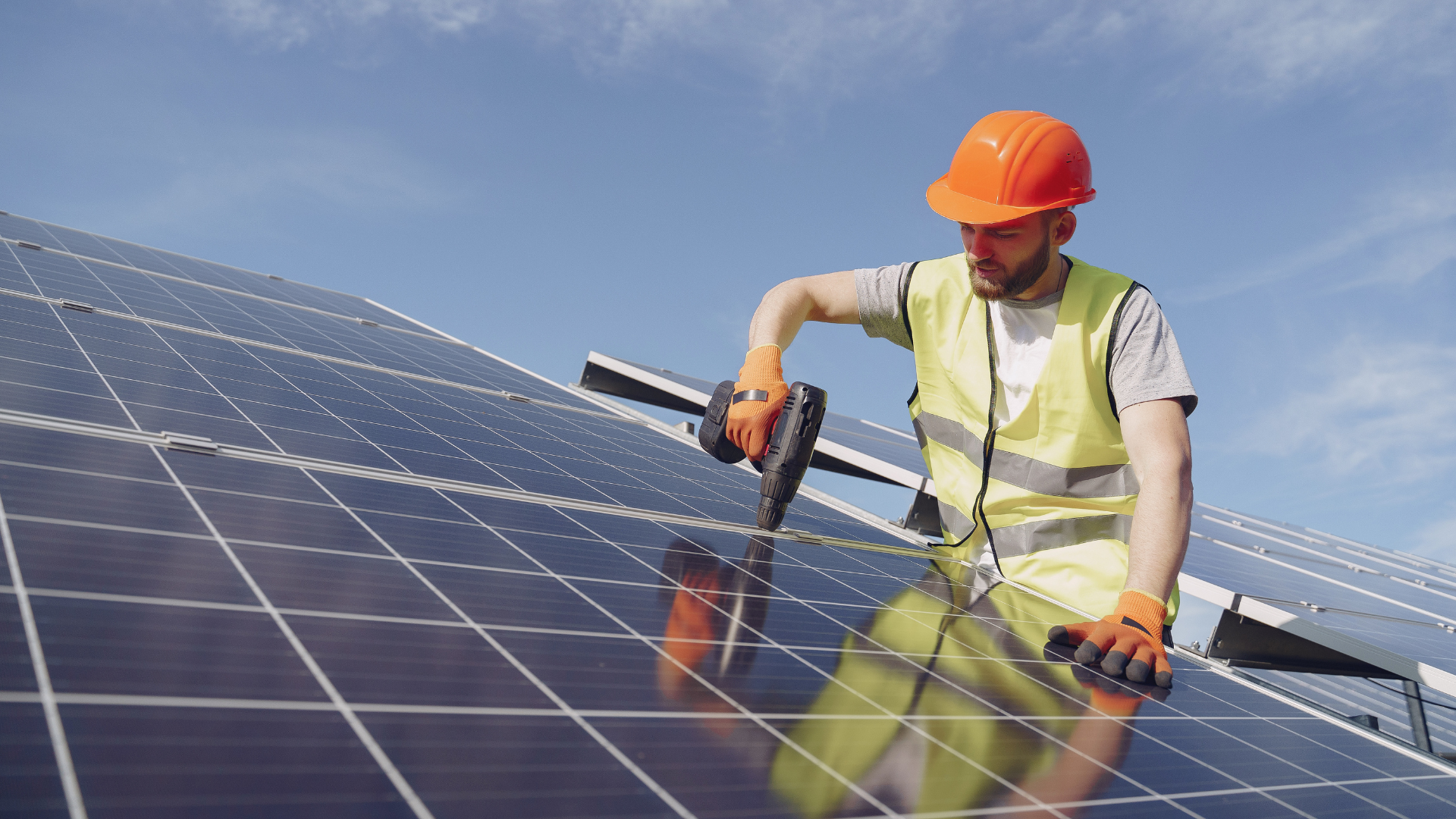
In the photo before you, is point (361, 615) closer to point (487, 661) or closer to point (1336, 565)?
point (487, 661)

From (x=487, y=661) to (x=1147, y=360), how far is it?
3.44 meters

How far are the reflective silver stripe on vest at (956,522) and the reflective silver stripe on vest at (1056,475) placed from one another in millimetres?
352

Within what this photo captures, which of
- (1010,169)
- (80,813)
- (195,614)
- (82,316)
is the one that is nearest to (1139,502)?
(1010,169)

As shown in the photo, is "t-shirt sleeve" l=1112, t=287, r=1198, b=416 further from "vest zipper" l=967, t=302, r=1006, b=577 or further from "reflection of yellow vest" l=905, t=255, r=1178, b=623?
"vest zipper" l=967, t=302, r=1006, b=577

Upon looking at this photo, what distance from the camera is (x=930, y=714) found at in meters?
2.25

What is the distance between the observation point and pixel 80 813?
112 centimetres

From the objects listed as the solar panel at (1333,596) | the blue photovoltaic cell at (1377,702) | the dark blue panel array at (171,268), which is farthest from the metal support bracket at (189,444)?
the blue photovoltaic cell at (1377,702)

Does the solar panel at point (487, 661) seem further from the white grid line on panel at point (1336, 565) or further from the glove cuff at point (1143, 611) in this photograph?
the white grid line on panel at point (1336, 565)


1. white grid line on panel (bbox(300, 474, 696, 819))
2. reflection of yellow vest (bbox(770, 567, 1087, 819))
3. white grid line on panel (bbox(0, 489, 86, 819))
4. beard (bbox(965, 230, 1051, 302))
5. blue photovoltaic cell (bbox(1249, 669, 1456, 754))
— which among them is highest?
A: beard (bbox(965, 230, 1051, 302))

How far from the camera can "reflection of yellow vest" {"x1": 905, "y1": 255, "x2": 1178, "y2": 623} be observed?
4.50 metres

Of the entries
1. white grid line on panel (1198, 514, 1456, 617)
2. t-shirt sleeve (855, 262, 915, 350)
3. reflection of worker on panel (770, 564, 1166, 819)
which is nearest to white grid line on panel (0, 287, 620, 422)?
t-shirt sleeve (855, 262, 915, 350)

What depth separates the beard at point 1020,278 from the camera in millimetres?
4629

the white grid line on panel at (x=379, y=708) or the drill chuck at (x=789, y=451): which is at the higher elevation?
the drill chuck at (x=789, y=451)

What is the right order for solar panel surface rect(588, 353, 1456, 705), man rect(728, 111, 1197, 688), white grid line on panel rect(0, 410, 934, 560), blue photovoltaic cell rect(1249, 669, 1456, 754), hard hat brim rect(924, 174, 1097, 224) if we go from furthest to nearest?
1. blue photovoltaic cell rect(1249, 669, 1456, 754)
2. solar panel surface rect(588, 353, 1456, 705)
3. hard hat brim rect(924, 174, 1097, 224)
4. man rect(728, 111, 1197, 688)
5. white grid line on panel rect(0, 410, 934, 560)
